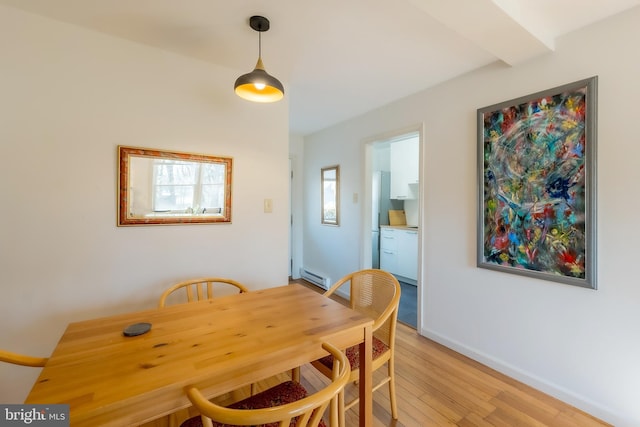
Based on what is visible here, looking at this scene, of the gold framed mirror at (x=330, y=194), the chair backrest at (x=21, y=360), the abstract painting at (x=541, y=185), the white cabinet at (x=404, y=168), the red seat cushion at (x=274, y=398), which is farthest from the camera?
the white cabinet at (x=404, y=168)

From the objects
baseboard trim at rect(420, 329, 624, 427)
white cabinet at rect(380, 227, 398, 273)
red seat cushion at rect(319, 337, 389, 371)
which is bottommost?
baseboard trim at rect(420, 329, 624, 427)

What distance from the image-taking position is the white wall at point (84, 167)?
1.55m

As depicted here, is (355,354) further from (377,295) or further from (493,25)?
(493,25)

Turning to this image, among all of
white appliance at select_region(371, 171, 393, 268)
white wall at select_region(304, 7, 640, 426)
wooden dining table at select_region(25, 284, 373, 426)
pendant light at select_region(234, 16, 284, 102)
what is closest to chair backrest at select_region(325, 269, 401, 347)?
wooden dining table at select_region(25, 284, 373, 426)

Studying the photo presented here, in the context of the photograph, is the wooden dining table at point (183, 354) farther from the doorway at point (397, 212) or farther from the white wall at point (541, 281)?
the doorway at point (397, 212)

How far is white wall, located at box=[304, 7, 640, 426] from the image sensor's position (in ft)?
5.09

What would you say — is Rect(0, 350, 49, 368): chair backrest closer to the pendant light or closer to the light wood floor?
the light wood floor

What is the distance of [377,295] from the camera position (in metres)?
1.77

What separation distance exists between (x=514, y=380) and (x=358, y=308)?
1227 millimetres

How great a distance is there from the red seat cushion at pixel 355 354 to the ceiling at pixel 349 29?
69.6 inches

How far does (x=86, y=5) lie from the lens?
1.51 metres

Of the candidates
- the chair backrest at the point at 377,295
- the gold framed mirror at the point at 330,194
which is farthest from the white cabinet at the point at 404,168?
the chair backrest at the point at 377,295

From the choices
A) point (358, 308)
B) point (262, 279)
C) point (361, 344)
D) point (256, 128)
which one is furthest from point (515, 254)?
point (256, 128)

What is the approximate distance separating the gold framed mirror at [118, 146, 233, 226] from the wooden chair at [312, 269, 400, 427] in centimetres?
110
